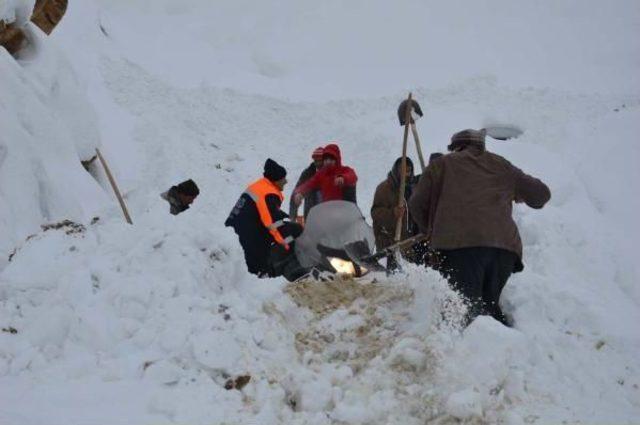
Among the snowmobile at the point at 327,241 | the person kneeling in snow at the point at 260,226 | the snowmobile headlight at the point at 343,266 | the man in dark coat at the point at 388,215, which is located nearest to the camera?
the snowmobile headlight at the point at 343,266

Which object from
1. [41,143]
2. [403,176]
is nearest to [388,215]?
[403,176]

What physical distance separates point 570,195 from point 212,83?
911 cm

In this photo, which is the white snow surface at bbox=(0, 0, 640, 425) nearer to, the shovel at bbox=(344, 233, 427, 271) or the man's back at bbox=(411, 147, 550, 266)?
the shovel at bbox=(344, 233, 427, 271)

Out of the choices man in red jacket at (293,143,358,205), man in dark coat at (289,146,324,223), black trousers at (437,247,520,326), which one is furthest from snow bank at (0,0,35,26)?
black trousers at (437,247,520,326)

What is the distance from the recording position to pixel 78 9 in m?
17.0

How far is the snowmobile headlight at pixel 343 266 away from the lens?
19.2 feet

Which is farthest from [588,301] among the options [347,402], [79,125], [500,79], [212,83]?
[212,83]

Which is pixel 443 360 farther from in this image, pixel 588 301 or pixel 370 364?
pixel 588 301

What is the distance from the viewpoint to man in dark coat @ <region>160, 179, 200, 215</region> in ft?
23.0

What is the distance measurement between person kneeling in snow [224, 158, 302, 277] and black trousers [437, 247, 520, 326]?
2005 millimetres

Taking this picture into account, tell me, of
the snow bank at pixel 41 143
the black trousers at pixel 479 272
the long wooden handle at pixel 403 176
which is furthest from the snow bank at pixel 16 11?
the black trousers at pixel 479 272

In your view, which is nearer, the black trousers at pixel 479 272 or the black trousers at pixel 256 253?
the black trousers at pixel 479 272

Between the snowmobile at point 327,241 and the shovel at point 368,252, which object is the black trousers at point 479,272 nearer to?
the shovel at point 368,252

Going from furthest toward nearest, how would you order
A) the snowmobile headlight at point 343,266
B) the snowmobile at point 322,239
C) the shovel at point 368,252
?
1. the snowmobile at point 322,239
2. the snowmobile headlight at point 343,266
3. the shovel at point 368,252
